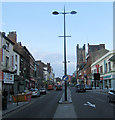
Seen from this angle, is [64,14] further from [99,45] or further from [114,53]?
[99,45]

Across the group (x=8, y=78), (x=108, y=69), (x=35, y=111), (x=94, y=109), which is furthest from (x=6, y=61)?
(x=108, y=69)

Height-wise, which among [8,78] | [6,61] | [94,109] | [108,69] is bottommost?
[94,109]

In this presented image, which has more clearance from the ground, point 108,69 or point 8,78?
point 108,69

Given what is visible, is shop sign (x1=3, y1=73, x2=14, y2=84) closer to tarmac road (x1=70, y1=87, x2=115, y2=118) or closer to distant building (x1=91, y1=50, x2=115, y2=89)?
tarmac road (x1=70, y1=87, x2=115, y2=118)

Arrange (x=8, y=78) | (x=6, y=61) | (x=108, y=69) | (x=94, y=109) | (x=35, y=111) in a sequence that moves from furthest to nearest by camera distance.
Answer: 1. (x=108, y=69)
2. (x=6, y=61)
3. (x=8, y=78)
4. (x=94, y=109)
5. (x=35, y=111)

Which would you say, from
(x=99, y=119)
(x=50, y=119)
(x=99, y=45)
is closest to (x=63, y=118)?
(x=50, y=119)

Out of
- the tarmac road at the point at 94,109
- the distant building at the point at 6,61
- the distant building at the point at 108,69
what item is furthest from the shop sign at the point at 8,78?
the distant building at the point at 108,69

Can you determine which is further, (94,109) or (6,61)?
(6,61)

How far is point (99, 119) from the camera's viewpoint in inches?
476

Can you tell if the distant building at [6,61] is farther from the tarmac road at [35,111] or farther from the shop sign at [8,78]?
the tarmac road at [35,111]

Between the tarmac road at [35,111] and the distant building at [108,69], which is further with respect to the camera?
the distant building at [108,69]

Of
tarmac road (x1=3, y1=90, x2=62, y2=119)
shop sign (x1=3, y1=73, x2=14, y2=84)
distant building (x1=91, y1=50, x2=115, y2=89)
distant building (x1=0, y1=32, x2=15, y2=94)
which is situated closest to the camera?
tarmac road (x1=3, y1=90, x2=62, y2=119)

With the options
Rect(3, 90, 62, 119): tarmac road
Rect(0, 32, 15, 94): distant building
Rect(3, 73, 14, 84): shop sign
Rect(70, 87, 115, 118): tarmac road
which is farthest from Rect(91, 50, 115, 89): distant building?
Rect(3, 90, 62, 119): tarmac road

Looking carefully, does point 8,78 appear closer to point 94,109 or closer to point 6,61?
point 6,61
